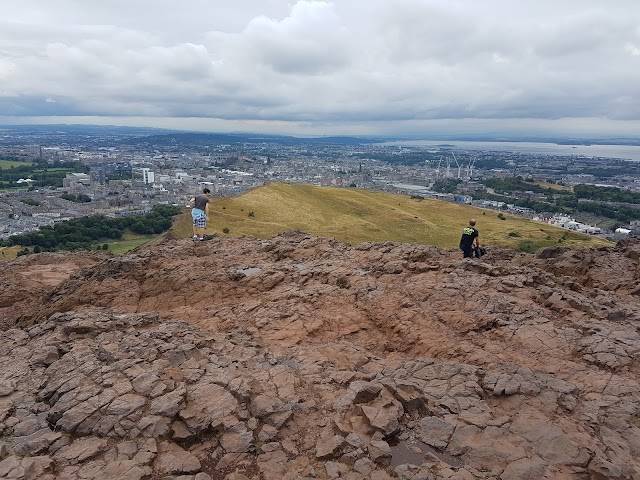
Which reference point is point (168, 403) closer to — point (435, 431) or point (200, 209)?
point (435, 431)

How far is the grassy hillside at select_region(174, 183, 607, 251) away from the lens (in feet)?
122

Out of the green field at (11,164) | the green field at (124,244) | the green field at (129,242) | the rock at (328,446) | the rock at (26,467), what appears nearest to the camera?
the rock at (26,467)

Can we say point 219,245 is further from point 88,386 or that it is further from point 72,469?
point 72,469

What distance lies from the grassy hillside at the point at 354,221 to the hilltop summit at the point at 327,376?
19602 mm

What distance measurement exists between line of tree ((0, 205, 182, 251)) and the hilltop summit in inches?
1161

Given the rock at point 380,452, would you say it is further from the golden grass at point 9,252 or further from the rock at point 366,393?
the golden grass at point 9,252

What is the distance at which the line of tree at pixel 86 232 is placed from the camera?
3962 centimetres

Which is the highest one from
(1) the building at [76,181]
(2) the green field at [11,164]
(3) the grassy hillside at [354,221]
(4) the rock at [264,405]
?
(4) the rock at [264,405]

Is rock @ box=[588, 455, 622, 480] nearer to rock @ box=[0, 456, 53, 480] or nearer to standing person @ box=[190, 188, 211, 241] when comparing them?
rock @ box=[0, 456, 53, 480]

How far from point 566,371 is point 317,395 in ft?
16.0

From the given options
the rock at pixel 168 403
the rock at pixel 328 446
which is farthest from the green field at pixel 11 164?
the rock at pixel 328 446

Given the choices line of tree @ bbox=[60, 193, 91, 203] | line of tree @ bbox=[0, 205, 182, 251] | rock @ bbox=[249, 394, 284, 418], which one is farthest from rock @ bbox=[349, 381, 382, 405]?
line of tree @ bbox=[60, 193, 91, 203]

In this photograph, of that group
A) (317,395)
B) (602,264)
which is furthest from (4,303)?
(602,264)

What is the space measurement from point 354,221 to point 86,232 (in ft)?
87.0
